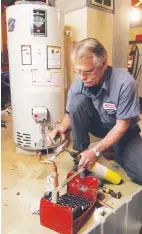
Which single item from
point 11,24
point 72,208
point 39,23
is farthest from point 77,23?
point 72,208

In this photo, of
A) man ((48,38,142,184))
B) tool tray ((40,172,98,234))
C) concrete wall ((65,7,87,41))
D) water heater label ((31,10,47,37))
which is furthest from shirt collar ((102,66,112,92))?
concrete wall ((65,7,87,41))

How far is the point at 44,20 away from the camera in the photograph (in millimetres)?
1546

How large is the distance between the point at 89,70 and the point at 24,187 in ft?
2.48

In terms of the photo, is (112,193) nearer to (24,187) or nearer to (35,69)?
(24,187)

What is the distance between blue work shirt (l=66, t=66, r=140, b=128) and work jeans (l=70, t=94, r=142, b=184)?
0.14 ft

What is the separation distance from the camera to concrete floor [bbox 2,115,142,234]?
1001 millimetres

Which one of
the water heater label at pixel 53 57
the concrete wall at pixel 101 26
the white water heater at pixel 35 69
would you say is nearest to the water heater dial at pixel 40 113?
the white water heater at pixel 35 69

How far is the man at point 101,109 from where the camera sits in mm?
1104

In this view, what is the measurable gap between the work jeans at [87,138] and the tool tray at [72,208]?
26 centimetres

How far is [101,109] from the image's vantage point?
4.27ft

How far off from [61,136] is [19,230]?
527mm

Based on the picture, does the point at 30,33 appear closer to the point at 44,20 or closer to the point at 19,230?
the point at 44,20

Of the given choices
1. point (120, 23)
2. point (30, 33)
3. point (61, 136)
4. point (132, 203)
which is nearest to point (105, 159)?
point (61, 136)

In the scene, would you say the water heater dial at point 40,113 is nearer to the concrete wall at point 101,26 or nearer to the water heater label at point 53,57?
the water heater label at point 53,57
